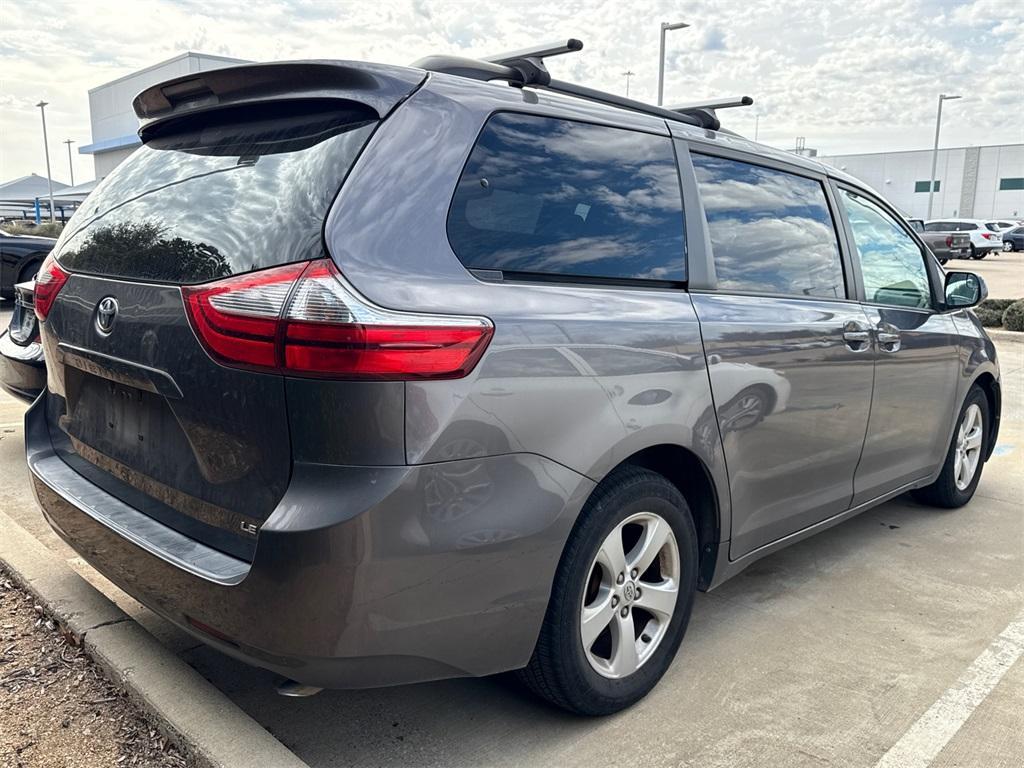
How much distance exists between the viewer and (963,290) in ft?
14.1

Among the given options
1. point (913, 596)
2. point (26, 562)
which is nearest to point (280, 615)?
point (26, 562)

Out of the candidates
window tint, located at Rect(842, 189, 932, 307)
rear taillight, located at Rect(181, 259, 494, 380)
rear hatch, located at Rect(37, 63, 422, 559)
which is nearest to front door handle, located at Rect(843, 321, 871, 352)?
window tint, located at Rect(842, 189, 932, 307)

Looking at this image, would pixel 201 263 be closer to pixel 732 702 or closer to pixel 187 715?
pixel 187 715

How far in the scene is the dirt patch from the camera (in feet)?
7.48

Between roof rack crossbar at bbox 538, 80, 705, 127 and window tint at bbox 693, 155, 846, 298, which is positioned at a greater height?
roof rack crossbar at bbox 538, 80, 705, 127

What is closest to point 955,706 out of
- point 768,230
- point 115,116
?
point 768,230

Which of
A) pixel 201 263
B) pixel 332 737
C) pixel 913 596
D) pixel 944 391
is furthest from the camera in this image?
pixel 944 391

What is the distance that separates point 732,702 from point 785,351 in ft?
3.94

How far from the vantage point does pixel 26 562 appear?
10.6ft

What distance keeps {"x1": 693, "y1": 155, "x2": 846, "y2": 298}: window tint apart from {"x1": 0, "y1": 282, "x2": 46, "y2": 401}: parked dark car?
324cm

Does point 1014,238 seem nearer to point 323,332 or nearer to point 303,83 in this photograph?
point 303,83

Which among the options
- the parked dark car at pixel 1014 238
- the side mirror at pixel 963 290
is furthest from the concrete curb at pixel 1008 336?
the parked dark car at pixel 1014 238

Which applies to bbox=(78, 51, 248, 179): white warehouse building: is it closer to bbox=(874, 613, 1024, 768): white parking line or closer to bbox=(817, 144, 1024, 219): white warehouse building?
bbox=(817, 144, 1024, 219): white warehouse building

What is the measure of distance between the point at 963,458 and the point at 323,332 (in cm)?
406
